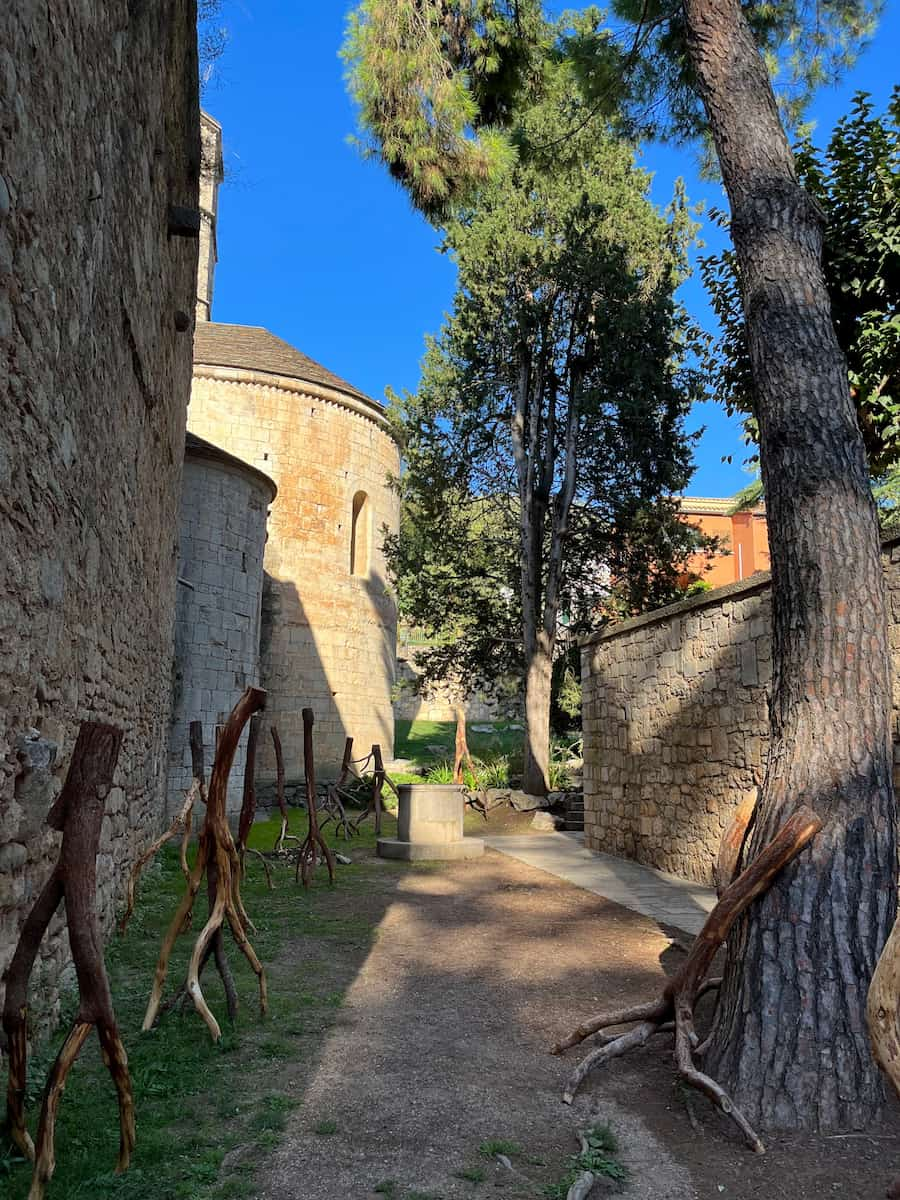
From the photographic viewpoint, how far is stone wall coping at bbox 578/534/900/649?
261 inches

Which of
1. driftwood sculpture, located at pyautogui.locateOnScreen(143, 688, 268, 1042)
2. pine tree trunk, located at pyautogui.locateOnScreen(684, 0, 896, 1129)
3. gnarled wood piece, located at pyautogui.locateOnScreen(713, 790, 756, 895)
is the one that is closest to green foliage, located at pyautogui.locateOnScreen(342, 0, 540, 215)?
pine tree trunk, located at pyautogui.locateOnScreen(684, 0, 896, 1129)

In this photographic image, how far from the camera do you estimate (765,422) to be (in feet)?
12.4

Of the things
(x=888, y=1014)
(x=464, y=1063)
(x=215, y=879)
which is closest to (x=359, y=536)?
(x=215, y=879)

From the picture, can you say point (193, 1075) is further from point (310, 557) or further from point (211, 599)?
point (310, 557)

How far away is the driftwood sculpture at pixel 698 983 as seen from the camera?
3.09 metres

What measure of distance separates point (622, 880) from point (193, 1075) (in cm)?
548

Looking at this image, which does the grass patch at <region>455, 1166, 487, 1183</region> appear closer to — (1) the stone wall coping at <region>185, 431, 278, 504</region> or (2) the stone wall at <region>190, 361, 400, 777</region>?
(1) the stone wall coping at <region>185, 431, 278, 504</region>

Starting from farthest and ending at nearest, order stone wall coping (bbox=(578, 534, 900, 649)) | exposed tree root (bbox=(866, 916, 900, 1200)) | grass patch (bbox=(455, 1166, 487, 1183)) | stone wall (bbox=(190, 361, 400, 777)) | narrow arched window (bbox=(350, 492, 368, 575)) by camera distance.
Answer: narrow arched window (bbox=(350, 492, 368, 575)) → stone wall (bbox=(190, 361, 400, 777)) → stone wall coping (bbox=(578, 534, 900, 649)) → grass patch (bbox=(455, 1166, 487, 1183)) → exposed tree root (bbox=(866, 916, 900, 1200))

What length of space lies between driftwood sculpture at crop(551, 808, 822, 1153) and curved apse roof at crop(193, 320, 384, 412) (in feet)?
54.7

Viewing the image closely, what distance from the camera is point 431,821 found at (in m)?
→ 9.86

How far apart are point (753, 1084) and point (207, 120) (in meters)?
24.8

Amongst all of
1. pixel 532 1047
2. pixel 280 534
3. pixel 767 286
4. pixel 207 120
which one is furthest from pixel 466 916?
pixel 207 120

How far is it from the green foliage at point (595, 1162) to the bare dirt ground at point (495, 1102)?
4 centimetres

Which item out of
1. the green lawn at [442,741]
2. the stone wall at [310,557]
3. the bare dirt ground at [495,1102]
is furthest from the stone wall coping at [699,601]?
the stone wall at [310,557]
